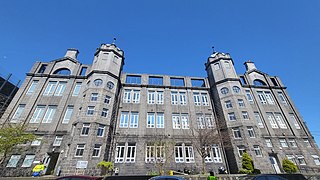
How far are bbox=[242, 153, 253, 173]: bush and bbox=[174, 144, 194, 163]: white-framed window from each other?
613cm

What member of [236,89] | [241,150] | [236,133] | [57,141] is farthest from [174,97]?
[57,141]

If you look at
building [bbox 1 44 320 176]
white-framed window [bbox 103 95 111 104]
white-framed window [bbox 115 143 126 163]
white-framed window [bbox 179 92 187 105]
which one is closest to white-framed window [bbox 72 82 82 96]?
building [bbox 1 44 320 176]

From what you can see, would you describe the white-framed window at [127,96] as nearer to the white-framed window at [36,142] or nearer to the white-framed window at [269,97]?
the white-framed window at [36,142]

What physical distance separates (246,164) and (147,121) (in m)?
13.6

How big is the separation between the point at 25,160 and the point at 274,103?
37.2 meters

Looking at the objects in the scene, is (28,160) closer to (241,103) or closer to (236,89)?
(241,103)

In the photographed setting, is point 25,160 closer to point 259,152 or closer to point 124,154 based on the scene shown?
point 124,154

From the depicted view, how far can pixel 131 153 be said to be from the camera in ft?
64.2

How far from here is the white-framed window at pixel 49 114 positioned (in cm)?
2010

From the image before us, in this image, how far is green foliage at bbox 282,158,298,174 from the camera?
18.3m

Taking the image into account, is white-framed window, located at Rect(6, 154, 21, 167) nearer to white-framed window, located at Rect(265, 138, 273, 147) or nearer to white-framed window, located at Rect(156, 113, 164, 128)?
white-framed window, located at Rect(156, 113, 164, 128)

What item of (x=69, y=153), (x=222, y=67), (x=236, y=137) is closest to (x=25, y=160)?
(x=69, y=153)

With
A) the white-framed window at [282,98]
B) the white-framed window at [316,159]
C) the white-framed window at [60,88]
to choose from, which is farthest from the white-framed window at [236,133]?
the white-framed window at [60,88]

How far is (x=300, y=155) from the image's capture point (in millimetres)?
20812
